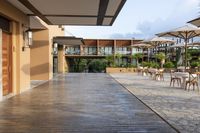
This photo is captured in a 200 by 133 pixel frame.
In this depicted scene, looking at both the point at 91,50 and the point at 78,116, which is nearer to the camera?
the point at 78,116

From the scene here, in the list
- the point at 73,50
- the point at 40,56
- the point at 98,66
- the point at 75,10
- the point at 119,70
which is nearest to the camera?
the point at 75,10

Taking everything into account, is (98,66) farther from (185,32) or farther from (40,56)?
(185,32)

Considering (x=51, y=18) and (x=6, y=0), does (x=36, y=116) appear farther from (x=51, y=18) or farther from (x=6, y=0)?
(x=51, y=18)

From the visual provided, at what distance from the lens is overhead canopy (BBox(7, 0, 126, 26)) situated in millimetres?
11578

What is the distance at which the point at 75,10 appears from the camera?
13211 millimetres

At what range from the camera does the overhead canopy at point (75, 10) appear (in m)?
11.6

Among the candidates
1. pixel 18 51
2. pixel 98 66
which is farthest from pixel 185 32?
pixel 98 66

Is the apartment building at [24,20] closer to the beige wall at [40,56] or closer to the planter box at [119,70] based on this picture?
the beige wall at [40,56]

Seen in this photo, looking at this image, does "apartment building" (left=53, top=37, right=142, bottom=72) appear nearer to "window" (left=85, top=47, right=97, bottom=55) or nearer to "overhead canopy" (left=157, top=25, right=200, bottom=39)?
"window" (left=85, top=47, right=97, bottom=55)

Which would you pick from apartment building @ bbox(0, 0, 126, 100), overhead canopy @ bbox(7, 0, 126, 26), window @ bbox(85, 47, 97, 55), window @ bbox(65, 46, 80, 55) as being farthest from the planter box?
overhead canopy @ bbox(7, 0, 126, 26)

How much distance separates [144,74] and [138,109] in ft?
63.5

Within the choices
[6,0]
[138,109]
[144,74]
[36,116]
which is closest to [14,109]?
[36,116]

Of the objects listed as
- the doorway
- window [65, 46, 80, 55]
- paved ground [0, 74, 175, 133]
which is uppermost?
window [65, 46, 80, 55]

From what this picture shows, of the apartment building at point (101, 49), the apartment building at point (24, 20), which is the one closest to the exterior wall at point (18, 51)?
the apartment building at point (24, 20)
